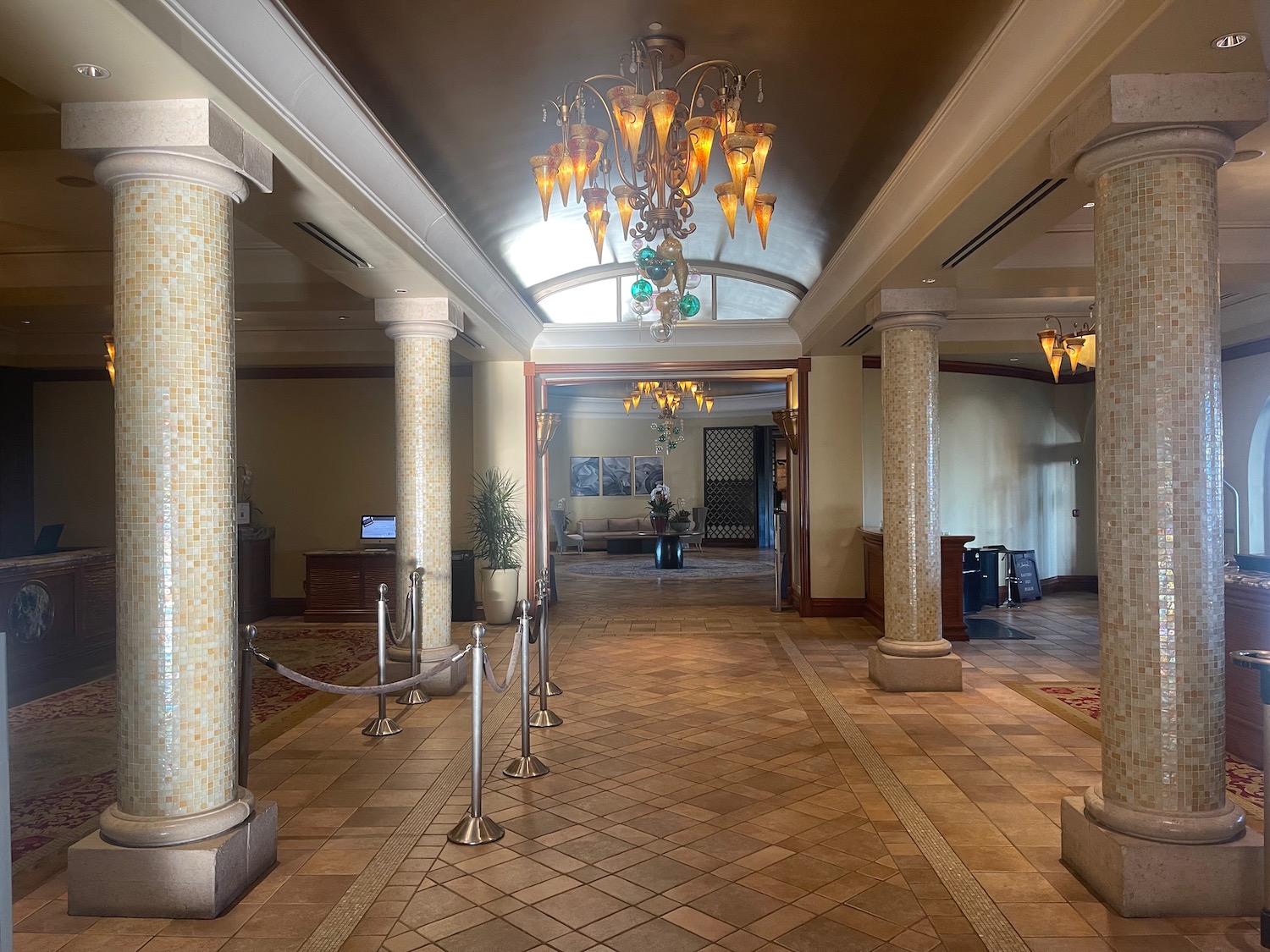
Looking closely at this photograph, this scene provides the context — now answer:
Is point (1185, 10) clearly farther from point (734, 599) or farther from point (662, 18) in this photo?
point (734, 599)

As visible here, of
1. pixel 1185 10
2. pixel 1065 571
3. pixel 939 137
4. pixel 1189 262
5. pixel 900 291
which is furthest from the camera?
pixel 1065 571

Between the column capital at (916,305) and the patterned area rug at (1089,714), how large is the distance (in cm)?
295

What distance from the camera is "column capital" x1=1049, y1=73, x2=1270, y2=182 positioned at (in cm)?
331

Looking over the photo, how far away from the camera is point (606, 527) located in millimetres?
20500

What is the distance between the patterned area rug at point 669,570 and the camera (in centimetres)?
1545

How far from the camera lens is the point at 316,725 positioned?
6.10 meters

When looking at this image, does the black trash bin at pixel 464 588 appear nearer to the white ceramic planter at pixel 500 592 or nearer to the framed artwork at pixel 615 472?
the white ceramic planter at pixel 500 592

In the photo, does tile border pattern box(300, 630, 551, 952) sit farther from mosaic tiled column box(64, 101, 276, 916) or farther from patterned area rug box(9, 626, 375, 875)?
patterned area rug box(9, 626, 375, 875)

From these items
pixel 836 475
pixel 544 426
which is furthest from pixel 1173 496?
pixel 544 426

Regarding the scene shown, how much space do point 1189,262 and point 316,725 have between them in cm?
572

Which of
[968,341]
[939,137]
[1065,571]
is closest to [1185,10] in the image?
[939,137]

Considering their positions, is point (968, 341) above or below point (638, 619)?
above

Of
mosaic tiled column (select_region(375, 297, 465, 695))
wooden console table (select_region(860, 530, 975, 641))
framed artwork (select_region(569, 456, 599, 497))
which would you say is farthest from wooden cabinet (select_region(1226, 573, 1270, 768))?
framed artwork (select_region(569, 456, 599, 497))

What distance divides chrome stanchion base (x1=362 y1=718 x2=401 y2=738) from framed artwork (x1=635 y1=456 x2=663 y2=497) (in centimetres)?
1524
